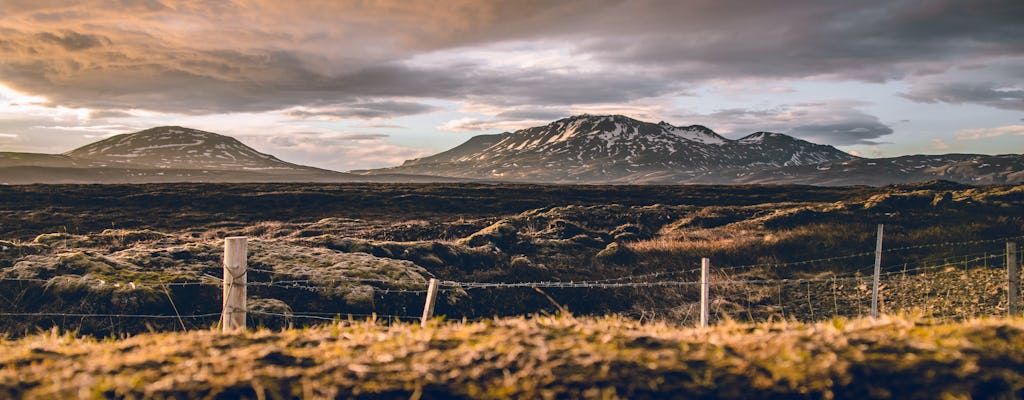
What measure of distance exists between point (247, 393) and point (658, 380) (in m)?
2.70

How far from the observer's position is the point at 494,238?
25.7 m

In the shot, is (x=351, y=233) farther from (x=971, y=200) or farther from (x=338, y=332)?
(x=971, y=200)

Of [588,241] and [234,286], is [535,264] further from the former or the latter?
[234,286]

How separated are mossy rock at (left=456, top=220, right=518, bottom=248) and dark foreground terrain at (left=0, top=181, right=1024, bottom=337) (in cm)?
9

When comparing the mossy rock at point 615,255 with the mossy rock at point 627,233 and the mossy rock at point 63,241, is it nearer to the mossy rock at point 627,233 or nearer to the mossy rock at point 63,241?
the mossy rock at point 627,233

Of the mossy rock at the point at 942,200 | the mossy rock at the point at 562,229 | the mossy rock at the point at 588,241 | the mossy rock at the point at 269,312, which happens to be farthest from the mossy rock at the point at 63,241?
the mossy rock at the point at 942,200

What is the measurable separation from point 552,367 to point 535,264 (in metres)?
18.0

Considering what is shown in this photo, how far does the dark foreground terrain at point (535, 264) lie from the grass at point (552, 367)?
2.28 m

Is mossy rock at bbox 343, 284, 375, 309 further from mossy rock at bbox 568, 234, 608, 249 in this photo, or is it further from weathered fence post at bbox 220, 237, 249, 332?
mossy rock at bbox 568, 234, 608, 249

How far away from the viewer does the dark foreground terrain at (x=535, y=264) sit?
13.5m

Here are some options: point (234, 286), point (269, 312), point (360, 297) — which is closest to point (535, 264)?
point (360, 297)

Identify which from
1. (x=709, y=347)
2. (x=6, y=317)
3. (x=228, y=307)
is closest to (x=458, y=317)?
(x=228, y=307)

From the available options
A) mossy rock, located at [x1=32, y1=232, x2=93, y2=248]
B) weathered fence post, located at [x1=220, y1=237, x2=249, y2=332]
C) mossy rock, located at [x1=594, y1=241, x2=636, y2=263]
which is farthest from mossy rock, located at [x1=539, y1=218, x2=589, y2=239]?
weathered fence post, located at [x1=220, y1=237, x2=249, y2=332]

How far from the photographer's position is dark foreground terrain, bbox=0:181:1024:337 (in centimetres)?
1353
